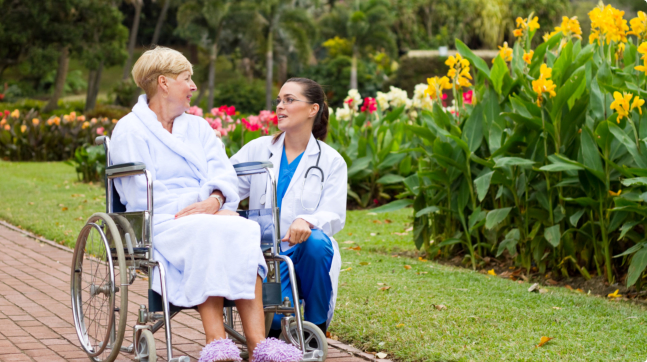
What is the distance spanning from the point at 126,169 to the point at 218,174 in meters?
0.48

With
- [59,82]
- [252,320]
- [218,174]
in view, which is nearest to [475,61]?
[218,174]

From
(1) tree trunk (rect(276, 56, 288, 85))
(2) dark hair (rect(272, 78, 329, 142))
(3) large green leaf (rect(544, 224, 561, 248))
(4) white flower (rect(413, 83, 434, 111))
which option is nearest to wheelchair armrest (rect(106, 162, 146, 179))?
(2) dark hair (rect(272, 78, 329, 142))

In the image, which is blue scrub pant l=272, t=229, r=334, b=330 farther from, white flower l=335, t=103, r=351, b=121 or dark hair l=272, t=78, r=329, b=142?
white flower l=335, t=103, r=351, b=121

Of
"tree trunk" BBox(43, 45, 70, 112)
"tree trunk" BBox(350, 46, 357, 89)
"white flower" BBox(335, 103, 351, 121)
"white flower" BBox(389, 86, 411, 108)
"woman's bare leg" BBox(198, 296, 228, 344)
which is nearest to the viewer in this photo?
"woman's bare leg" BBox(198, 296, 228, 344)

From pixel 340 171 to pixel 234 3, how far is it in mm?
30151

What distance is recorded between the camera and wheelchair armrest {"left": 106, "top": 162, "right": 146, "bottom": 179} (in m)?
2.97

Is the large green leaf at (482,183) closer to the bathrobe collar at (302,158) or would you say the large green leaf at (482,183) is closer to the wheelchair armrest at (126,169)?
the bathrobe collar at (302,158)

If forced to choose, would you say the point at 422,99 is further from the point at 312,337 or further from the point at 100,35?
the point at 100,35

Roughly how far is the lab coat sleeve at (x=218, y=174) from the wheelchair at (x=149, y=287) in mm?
73

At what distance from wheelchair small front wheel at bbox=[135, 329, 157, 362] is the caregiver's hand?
1.67ft

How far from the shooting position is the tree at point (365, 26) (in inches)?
1298

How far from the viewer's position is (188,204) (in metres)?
3.26

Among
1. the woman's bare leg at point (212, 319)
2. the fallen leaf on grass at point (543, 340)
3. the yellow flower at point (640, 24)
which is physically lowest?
the fallen leaf on grass at point (543, 340)

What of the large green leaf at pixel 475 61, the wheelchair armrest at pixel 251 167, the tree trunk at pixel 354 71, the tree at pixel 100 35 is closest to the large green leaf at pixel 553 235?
the large green leaf at pixel 475 61
